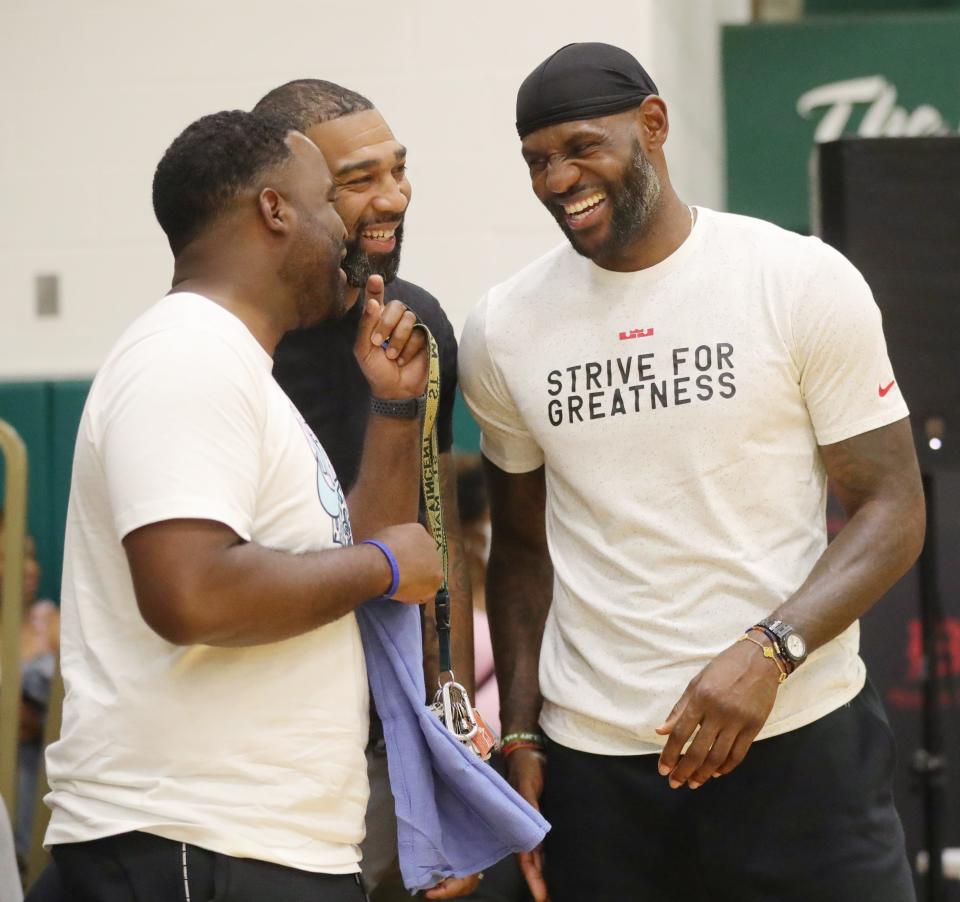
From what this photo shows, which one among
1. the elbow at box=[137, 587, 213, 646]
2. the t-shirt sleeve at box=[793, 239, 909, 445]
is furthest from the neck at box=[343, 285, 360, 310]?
the elbow at box=[137, 587, 213, 646]

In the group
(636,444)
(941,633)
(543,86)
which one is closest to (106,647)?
(636,444)

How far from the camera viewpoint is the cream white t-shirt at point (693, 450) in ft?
7.22

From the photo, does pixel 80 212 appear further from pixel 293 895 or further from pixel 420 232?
pixel 293 895

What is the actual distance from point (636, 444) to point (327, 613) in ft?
2.39

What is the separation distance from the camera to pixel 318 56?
475 centimetres

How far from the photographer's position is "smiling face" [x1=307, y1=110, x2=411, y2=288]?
2.43m

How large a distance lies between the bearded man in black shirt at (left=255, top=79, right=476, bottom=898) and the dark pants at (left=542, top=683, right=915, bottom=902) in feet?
0.93

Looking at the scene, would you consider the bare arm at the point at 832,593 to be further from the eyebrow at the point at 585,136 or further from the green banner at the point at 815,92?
the green banner at the point at 815,92

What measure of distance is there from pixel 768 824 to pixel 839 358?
704 millimetres

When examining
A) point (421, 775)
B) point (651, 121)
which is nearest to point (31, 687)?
point (421, 775)

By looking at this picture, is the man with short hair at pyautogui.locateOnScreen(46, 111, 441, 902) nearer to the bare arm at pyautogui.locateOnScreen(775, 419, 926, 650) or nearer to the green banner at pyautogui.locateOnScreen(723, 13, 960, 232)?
the bare arm at pyautogui.locateOnScreen(775, 419, 926, 650)

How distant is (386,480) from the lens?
6.52 feet

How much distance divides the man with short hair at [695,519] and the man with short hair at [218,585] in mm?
499

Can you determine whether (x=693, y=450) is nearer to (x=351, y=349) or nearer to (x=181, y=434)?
(x=351, y=349)
